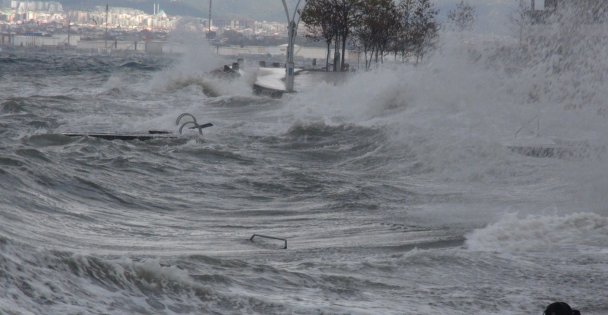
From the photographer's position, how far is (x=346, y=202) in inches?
531

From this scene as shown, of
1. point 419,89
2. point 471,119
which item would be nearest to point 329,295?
point 471,119

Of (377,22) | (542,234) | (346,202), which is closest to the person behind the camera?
(542,234)

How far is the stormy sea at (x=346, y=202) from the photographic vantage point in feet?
24.3

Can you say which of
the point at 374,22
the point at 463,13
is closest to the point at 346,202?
the point at 374,22

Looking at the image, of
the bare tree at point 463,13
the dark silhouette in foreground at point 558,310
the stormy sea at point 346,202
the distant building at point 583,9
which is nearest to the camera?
the dark silhouette in foreground at point 558,310

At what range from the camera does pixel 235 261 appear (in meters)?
8.57

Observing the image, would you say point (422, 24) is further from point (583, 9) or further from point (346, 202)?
point (346, 202)

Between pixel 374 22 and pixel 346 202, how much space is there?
39.6 m

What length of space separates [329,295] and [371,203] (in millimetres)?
5881

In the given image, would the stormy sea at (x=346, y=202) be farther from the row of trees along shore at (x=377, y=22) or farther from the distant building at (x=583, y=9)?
the row of trees along shore at (x=377, y=22)

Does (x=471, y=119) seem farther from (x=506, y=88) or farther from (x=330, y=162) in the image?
(x=330, y=162)

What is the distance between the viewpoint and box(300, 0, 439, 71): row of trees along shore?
52.0 meters

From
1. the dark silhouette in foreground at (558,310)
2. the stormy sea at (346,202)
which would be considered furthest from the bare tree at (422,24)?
the dark silhouette in foreground at (558,310)

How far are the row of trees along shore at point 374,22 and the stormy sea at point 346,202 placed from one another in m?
22.6
